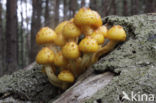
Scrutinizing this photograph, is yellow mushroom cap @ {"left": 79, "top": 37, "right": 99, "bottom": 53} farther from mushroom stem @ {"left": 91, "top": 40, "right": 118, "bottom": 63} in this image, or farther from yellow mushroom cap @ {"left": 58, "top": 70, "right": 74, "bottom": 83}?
yellow mushroom cap @ {"left": 58, "top": 70, "right": 74, "bottom": 83}

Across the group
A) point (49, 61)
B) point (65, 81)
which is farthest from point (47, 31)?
point (65, 81)

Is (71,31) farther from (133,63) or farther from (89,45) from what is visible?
(133,63)

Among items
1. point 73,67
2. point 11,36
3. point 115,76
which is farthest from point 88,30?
point 11,36

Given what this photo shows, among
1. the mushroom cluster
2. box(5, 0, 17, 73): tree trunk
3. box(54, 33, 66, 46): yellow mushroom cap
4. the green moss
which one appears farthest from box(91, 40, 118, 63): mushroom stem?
box(5, 0, 17, 73): tree trunk

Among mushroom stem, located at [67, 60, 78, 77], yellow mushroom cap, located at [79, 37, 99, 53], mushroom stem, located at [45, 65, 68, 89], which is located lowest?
mushroom stem, located at [45, 65, 68, 89]

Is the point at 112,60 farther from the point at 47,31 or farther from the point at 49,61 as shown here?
the point at 47,31

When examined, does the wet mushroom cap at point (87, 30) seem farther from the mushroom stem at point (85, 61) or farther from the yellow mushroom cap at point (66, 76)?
the yellow mushroom cap at point (66, 76)
